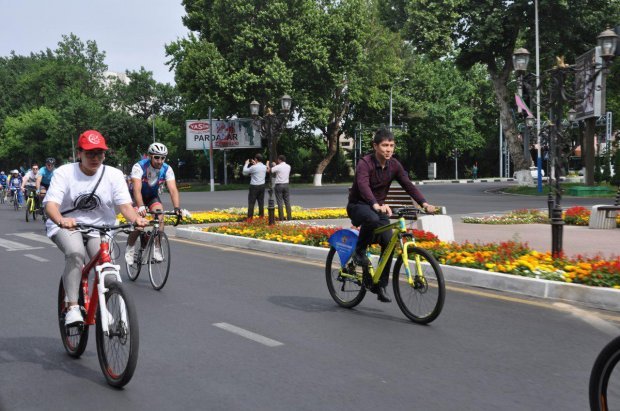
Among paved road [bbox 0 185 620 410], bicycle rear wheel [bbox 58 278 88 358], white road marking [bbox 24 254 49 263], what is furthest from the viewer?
white road marking [bbox 24 254 49 263]

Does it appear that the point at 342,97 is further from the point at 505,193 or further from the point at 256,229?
the point at 256,229

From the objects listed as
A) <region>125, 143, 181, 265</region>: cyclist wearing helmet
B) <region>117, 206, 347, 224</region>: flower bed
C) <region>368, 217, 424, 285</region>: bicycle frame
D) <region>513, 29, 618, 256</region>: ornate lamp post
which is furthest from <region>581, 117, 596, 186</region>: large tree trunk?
<region>368, 217, 424, 285</region>: bicycle frame

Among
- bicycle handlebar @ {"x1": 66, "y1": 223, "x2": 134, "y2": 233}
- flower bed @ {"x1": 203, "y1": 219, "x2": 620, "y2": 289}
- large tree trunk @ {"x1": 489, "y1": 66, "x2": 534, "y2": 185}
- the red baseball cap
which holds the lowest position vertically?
flower bed @ {"x1": 203, "y1": 219, "x2": 620, "y2": 289}

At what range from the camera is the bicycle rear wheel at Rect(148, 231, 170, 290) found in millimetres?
8484

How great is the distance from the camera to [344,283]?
23.5ft

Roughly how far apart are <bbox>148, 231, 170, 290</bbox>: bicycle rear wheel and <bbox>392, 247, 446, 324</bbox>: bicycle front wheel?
132 inches

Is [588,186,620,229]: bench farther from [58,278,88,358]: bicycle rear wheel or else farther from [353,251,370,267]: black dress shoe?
[58,278,88,358]: bicycle rear wheel

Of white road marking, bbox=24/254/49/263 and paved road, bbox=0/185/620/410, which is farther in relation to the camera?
white road marking, bbox=24/254/49/263

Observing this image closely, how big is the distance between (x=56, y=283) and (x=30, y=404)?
502 cm

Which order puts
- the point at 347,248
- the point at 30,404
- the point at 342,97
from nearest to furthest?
the point at 30,404 < the point at 347,248 < the point at 342,97

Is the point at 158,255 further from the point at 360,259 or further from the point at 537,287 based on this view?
the point at 537,287

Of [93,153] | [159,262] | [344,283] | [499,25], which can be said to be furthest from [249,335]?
[499,25]

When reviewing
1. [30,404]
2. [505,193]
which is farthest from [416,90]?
[30,404]

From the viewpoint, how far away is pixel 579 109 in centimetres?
2912
